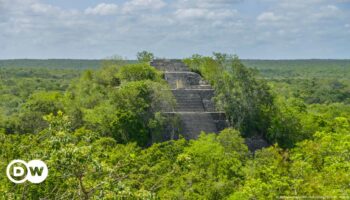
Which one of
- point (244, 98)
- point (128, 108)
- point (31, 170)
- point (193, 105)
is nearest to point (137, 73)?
point (193, 105)

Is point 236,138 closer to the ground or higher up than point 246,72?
closer to the ground

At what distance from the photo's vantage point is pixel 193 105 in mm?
28875

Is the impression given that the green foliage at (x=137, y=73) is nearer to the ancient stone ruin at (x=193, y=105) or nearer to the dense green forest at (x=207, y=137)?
the dense green forest at (x=207, y=137)

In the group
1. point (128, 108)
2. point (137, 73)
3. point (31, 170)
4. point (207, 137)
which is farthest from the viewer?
point (137, 73)

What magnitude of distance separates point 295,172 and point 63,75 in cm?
10390

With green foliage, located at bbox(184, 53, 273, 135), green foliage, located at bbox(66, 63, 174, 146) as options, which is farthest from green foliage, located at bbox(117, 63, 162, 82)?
green foliage, located at bbox(184, 53, 273, 135)

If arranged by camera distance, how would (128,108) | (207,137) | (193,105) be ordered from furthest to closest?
(193,105) < (128,108) < (207,137)

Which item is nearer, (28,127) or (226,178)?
(226,178)

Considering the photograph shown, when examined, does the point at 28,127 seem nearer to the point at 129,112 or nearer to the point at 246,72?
the point at 129,112

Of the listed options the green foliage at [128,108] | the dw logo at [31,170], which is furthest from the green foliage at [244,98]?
the dw logo at [31,170]

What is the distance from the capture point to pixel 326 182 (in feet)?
47.3

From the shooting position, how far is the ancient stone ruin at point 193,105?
2717cm

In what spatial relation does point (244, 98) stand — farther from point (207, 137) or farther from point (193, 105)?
point (207, 137)

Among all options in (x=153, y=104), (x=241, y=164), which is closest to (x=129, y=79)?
→ (x=153, y=104)
